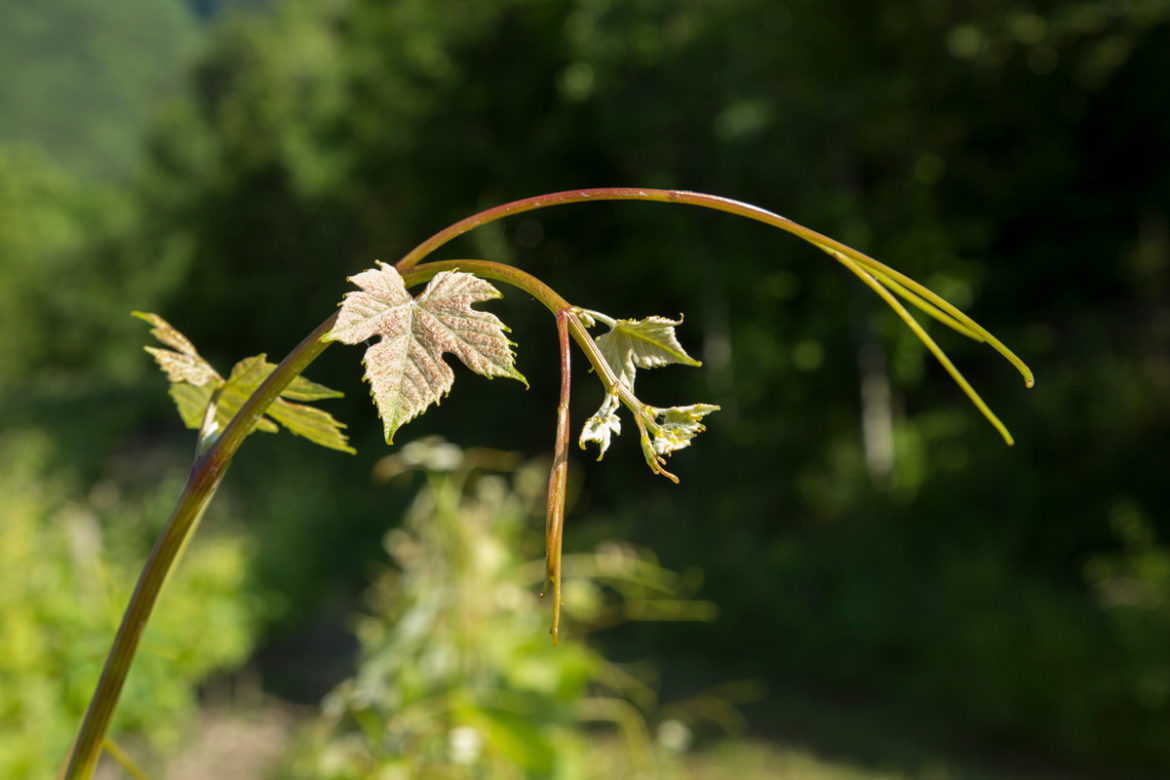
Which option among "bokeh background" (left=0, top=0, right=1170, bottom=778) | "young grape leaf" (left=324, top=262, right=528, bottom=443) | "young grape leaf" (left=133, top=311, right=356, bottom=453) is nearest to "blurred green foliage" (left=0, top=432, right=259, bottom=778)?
"bokeh background" (left=0, top=0, right=1170, bottom=778)

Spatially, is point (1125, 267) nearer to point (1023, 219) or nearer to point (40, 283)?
point (1023, 219)

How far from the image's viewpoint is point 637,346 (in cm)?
26

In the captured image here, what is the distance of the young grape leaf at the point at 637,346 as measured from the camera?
0.26 metres

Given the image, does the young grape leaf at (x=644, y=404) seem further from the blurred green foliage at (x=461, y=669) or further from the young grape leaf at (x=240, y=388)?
the blurred green foliage at (x=461, y=669)

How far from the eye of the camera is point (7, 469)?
901 centimetres

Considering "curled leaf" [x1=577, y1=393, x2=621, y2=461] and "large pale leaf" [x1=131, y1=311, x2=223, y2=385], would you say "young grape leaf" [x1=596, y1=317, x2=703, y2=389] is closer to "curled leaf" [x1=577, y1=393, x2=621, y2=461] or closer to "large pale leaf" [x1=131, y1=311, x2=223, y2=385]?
"curled leaf" [x1=577, y1=393, x2=621, y2=461]

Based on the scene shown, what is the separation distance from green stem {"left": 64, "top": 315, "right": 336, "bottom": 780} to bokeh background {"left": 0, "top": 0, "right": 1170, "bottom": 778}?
91cm

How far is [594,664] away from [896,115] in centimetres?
686

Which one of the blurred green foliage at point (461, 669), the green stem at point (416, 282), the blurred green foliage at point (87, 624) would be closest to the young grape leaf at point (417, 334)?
the green stem at point (416, 282)

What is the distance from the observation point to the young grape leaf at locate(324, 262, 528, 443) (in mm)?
226

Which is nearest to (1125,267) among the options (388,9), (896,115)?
(896,115)

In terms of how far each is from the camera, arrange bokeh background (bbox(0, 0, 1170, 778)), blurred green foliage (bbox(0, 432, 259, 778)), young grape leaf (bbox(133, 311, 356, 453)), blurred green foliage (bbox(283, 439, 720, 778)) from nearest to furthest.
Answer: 1. young grape leaf (bbox(133, 311, 356, 453))
2. blurred green foliage (bbox(283, 439, 720, 778))
3. blurred green foliage (bbox(0, 432, 259, 778))
4. bokeh background (bbox(0, 0, 1170, 778))

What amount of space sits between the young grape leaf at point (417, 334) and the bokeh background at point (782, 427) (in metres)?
1.01

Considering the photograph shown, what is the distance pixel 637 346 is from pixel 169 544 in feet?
0.52
